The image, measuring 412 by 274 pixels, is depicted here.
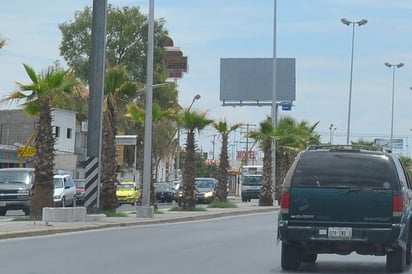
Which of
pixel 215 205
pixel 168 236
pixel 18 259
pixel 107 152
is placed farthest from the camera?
pixel 215 205

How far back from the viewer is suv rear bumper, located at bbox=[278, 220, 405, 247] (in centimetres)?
1444

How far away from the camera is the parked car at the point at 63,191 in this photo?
39.7 metres

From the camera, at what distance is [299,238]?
1473 cm

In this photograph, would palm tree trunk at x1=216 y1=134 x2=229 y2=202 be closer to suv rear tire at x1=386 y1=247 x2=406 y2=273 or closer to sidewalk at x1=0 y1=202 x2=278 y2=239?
sidewalk at x1=0 y1=202 x2=278 y2=239

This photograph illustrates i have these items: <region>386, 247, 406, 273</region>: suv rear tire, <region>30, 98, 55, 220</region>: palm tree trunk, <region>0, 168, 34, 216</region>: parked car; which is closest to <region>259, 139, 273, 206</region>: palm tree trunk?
<region>0, 168, 34, 216</region>: parked car

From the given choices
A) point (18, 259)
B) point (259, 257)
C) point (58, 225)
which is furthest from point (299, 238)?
point (58, 225)

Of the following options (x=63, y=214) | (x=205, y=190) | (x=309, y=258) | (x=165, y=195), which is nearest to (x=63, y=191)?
(x=63, y=214)

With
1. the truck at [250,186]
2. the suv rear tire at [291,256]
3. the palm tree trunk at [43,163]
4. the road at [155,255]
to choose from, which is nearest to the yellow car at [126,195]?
the truck at [250,186]

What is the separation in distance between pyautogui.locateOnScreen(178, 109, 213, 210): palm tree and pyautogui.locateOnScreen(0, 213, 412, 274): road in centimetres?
1440

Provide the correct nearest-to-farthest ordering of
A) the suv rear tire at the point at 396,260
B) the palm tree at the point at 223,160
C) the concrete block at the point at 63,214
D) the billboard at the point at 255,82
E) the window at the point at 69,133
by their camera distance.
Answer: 1. the suv rear tire at the point at 396,260
2. the concrete block at the point at 63,214
3. the palm tree at the point at 223,160
4. the window at the point at 69,133
5. the billboard at the point at 255,82

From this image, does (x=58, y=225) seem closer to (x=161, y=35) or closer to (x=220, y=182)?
(x=220, y=182)

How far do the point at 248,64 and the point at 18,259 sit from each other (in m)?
69.4

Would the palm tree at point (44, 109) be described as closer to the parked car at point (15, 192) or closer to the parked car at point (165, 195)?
the parked car at point (15, 192)

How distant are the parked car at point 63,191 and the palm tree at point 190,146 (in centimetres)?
523
